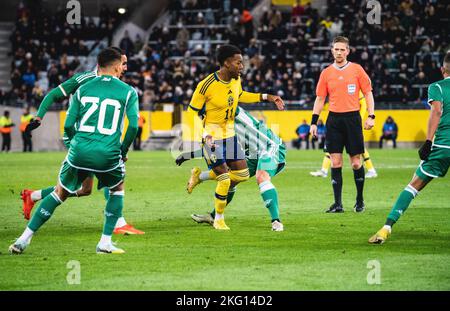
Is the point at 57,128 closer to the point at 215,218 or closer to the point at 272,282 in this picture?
the point at 215,218

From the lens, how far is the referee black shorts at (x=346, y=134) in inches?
568

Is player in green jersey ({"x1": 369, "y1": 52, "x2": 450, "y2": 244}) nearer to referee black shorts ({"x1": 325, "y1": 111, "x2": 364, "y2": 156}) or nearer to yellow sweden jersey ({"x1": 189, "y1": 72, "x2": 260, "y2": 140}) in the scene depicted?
yellow sweden jersey ({"x1": 189, "y1": 72, "x2": 260, "y2": 140})

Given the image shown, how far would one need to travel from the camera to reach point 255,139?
12.9 metres

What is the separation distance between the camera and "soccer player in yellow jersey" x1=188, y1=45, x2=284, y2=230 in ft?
39.6

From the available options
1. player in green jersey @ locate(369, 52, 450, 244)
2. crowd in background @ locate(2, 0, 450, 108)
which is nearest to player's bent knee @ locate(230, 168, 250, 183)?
player in green jersey @ locate(369, 52, 450, 244)

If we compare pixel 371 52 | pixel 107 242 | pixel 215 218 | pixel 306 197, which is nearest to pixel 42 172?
pixel 306 197

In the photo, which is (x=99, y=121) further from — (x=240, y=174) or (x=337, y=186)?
(x=337, y=186)

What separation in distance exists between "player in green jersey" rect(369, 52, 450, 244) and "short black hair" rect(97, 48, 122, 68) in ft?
11.8

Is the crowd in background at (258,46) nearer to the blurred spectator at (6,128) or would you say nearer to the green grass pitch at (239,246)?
the blurred spectator at (6,128)

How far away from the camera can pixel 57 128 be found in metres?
39.2

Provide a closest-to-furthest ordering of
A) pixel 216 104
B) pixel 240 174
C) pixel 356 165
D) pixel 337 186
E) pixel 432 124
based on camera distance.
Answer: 1. pixel 432 124
2. pixel 216 104
3. pixel 240 174
4. pixel 337 186
5. pixel 356 165

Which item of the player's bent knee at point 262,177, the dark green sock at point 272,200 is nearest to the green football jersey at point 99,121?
the dark green sock at point 272,200

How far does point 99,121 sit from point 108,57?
0.74 metres

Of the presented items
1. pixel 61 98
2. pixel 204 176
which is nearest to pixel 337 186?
pixel 204 176
